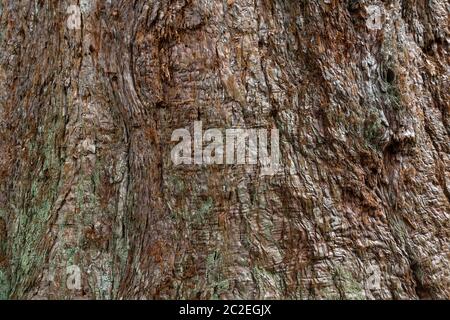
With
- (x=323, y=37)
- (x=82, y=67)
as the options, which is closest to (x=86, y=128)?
(x=82, y=67)

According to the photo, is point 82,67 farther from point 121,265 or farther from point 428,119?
point 428,119

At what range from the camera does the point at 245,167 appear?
169 inches

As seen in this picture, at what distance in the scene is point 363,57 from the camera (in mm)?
4527

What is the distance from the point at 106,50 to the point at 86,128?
21.0 inches

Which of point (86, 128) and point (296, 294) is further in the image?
point (86, 128)

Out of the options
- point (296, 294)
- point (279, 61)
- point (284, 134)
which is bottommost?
point (296, 294)

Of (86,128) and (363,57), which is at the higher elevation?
(363,57)

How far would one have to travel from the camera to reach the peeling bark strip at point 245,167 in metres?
→ 4.27

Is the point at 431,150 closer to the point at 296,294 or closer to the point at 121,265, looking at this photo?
the point at 296,294

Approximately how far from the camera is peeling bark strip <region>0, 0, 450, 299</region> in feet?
14.0

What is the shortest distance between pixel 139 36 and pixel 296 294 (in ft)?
6.05

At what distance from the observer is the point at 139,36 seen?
4.46 metres

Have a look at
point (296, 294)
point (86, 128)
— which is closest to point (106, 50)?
point (86, 128)

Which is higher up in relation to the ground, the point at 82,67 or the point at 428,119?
the point at 82,67
